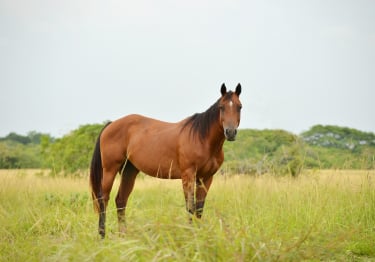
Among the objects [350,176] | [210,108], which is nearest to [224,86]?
[210,108]

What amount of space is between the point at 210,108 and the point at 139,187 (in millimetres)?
7355

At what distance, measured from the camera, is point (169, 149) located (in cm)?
650

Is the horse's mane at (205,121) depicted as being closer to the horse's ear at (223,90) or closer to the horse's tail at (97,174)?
the horse's ear at (223,90)

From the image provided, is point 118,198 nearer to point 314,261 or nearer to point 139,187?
point 314,261

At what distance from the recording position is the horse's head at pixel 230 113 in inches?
217

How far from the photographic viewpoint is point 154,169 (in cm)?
666

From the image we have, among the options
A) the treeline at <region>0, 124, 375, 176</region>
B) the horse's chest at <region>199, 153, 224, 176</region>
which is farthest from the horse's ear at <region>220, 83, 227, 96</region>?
the treeline at <region>0, 124, 375, 176</region>

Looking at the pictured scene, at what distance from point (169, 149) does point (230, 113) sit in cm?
137

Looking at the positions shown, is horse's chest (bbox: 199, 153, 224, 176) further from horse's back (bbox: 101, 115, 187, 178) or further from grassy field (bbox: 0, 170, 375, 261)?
grassy field (bbox: 0, 170, 375, 261)

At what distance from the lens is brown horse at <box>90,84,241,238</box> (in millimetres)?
5838

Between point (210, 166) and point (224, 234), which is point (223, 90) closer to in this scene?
point (210, 166)

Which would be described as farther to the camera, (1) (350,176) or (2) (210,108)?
(1) (350,176)

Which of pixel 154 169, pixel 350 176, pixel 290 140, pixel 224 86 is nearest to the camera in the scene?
pixel 224 86

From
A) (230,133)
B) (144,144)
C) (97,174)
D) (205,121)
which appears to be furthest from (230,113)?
(97,174)
